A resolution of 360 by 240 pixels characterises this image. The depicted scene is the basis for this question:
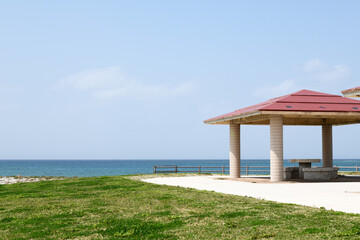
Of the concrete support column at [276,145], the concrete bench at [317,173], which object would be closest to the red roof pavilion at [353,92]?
the concrete support column at [276,145]

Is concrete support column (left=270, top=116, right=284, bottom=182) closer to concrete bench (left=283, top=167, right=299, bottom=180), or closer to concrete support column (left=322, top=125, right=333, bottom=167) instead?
concrete bench (left=283, top=167, right=299, bottom=180)

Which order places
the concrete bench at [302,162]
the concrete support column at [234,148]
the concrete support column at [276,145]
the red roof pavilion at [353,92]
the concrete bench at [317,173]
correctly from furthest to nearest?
1. the concrete support column at [234,148]
2. the concrete bench at [302,162]
3. the concrete bench at [317,173]
4. the concrete support column at [276,145]
5. the red roof pavilion at [353,92]

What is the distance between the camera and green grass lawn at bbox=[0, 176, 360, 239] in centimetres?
920

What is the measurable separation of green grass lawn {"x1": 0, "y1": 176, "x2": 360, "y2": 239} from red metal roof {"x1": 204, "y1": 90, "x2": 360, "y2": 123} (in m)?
11.5

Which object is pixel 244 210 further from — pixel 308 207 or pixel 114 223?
pixel 114 223

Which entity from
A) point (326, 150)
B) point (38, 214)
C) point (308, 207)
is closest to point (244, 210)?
point (308, 207)

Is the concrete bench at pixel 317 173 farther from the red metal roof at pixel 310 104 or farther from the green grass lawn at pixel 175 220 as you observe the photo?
the green grass lawn at pixel 175 220

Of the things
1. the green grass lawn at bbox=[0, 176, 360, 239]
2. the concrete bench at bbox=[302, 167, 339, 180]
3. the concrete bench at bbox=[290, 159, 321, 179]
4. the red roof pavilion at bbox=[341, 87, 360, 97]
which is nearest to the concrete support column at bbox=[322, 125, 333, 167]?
the concrete bench at bbox=[290, 159, 321, 179]

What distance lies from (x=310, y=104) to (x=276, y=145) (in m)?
3.43

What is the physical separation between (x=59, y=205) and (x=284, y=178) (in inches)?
694

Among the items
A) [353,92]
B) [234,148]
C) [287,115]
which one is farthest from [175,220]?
[234,148]

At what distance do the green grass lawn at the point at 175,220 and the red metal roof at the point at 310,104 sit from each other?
11517 millimetres

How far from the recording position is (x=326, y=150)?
33.4 meters

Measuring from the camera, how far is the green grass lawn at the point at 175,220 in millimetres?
9195
